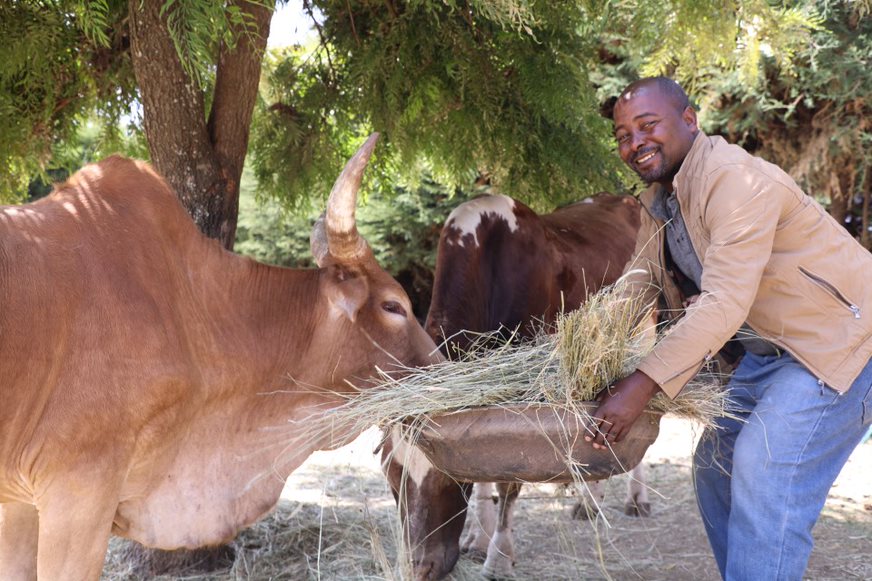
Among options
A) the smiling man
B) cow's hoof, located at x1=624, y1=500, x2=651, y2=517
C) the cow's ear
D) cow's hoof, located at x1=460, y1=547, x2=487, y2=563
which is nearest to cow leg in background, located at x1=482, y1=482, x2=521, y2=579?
cow's hoof, located at x1=460, y1=547, x2=487, y2=563

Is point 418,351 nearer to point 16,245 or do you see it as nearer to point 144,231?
point 144,231

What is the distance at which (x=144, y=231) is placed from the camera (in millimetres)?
3297

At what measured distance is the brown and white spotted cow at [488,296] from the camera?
12.2ft

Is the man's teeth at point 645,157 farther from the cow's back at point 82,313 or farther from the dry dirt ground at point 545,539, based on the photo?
the cow's back at point 82,313

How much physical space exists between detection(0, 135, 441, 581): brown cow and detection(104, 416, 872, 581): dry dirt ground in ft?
1.38

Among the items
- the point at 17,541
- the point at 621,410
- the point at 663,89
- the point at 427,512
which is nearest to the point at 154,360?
the point at 17,541

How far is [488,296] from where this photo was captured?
4.77m

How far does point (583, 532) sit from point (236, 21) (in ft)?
12.7

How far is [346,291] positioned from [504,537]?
209cm

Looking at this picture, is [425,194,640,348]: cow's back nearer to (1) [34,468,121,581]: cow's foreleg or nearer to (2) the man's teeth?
(2) the man's teeth

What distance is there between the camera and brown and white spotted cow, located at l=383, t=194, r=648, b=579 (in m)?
3.71

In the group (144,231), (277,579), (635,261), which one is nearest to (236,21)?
(144,231)

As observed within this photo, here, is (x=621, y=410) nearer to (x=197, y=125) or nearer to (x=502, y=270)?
(x=502, y=270)

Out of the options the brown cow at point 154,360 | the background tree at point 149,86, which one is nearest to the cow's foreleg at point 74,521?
the brown cow at point 154,360
